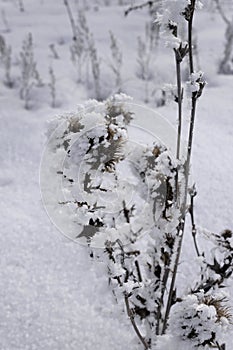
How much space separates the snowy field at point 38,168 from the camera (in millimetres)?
1738

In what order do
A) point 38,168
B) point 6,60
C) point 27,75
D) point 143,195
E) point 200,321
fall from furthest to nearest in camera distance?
point 6,60
point 27,75
point 38,168
point 143,195
point 200,321

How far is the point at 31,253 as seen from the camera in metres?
2.06

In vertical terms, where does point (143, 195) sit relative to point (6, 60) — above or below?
below

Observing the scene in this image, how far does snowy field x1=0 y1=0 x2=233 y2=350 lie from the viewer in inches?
68.4

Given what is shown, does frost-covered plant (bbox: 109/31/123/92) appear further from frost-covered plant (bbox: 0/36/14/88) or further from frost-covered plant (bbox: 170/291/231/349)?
frost-covered plant (bbox: 170/291/231/349)

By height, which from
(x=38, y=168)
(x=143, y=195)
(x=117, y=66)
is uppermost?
(x=117, y=66)

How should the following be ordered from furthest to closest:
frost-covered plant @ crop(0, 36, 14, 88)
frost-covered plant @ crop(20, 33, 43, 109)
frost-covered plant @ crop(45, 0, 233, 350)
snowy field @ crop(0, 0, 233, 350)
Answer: frost-covered plant @ crop(0, 36, 14, 88), frost-covered plant @ crop(20, 33, 43, 109), snowy field @ crop(0, 0, 233, 350), frost-covered plant @ crop(45, 0, 233, 350)

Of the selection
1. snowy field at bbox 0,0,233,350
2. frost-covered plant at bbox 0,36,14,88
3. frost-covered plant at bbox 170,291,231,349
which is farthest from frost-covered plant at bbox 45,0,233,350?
frost-covered plant at bbox 0,36,14,88

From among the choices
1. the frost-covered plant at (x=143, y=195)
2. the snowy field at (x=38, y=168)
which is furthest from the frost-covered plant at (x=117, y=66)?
the frost-covered plant at (x=143, y=195)

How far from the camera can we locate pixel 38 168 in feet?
8.62

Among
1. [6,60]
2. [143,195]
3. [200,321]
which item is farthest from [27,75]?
[200,321]

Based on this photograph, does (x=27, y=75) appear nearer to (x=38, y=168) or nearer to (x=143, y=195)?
(x=38, y=168)

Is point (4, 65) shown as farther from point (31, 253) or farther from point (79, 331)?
point (79, 331)

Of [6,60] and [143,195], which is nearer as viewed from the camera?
[143,195]
